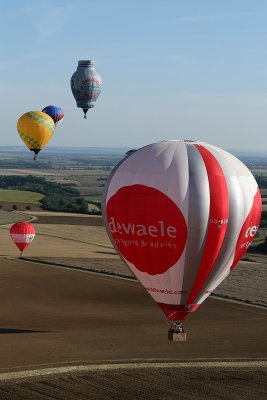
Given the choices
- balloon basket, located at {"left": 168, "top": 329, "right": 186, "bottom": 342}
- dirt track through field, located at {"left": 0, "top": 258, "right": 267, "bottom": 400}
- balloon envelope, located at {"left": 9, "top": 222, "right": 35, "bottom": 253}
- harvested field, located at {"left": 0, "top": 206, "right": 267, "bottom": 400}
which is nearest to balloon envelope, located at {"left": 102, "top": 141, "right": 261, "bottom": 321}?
balloon basket, located at {"left": 168, "top": 329, "right": 186, "bottom": 342}

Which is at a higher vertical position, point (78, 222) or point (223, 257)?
point (223, 257)

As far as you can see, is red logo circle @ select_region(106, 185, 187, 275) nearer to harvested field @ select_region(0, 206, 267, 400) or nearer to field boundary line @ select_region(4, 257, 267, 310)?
harvested field @ select_region(0, 206, 267, 400)

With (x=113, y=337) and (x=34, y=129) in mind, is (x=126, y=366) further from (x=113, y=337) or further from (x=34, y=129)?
(x=34, y=129)

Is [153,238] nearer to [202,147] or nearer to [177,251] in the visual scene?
[177,251]

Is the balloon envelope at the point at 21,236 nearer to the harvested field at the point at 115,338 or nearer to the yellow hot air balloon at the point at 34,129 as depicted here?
the harvested field at the point at 115,338

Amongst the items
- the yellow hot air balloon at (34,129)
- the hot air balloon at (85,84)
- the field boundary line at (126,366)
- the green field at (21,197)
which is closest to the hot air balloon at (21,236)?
the yellow hot air balloon at (34,129)

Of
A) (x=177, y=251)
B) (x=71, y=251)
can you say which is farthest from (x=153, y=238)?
(x=71, y=251)

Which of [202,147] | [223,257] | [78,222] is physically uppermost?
[202,147]
